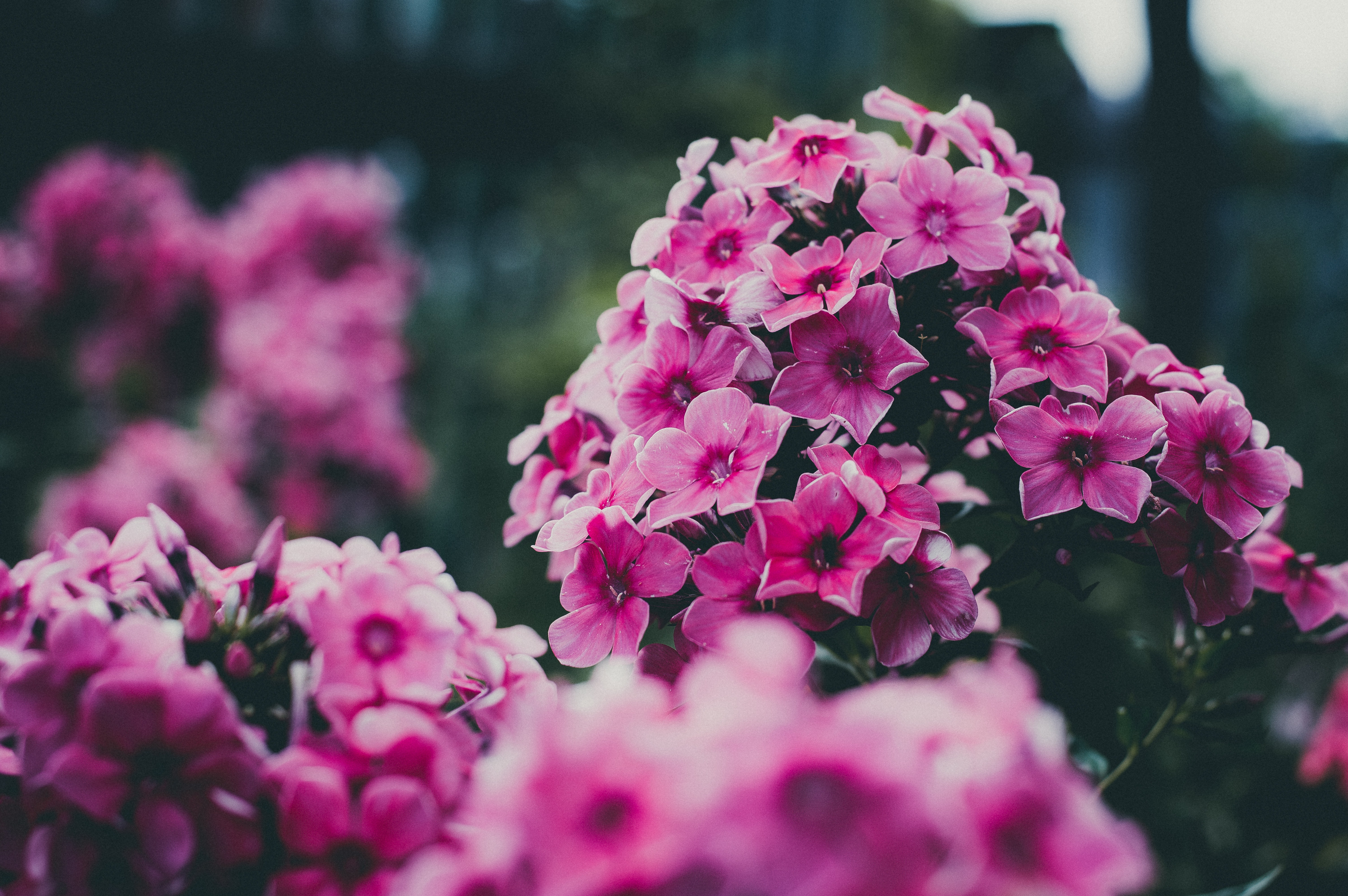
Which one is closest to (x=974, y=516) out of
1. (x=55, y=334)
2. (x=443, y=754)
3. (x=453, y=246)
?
(x=443, y=754)

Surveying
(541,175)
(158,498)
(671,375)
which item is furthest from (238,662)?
(541,175)

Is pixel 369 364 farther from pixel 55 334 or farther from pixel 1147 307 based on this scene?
pixel 1147 307

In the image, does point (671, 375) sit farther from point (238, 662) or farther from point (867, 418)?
point (238, 662)

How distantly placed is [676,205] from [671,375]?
0.20m

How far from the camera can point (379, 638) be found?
0.52 metres

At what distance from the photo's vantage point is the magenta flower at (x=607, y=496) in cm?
62

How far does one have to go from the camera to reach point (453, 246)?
505cm

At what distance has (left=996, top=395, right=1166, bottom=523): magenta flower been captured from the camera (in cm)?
59

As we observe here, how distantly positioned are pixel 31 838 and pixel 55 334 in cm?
269

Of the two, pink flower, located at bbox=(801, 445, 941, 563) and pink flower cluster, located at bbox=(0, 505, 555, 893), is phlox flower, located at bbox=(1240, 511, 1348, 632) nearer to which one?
pink flower, located at bbox=(801, 445, 941, 563)

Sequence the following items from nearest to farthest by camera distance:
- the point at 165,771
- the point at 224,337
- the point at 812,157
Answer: the point at 165,771 → the point at 812,157 → the point at 224,337

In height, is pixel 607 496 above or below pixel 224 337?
above

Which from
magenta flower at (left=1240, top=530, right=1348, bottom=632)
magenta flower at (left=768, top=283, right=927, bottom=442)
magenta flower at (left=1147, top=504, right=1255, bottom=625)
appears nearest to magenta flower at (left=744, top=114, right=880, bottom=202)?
magenta flower at (left=768, top=283, right=927, bottom=442)

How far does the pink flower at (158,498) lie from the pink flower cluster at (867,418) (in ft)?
5.81
